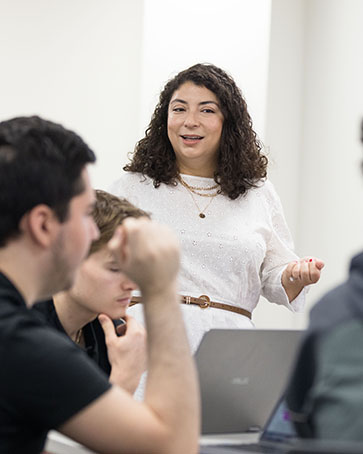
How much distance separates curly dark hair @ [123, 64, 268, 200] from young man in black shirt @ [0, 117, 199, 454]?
1465 millimetres

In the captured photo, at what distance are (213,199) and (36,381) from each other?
5.57ft

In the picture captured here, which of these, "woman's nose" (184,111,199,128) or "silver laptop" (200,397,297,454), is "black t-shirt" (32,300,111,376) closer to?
"silver laptop" (200,397,297,454)

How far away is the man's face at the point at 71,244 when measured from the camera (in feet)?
4.31

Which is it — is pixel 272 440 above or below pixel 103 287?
below

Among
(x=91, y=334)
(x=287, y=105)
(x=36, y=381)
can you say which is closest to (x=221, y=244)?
(x=91, y=334)

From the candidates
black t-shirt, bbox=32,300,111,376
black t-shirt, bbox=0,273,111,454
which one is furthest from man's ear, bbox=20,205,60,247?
black t-shirt, bbox=32,300,111,376

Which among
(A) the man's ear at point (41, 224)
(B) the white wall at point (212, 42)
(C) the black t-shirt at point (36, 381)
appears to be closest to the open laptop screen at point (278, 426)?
(C) the black t-shirt at point (36, 381)

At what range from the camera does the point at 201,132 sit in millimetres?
2818

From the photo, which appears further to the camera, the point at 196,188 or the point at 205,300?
the point at 196,188

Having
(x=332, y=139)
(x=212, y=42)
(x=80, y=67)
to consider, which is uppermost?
(x=212, y=42)

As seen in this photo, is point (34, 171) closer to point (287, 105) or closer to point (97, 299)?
point (97, 299)

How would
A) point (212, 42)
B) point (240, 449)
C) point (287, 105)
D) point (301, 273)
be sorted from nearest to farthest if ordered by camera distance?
point (240, 449) → point (301, 273) → point (212, 42) → point (287, 105)

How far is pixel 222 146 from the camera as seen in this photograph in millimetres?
2891

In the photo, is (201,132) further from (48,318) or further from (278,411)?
(278,411)
